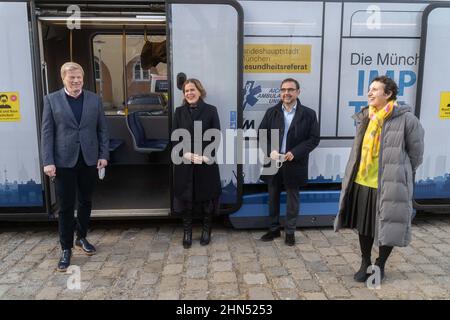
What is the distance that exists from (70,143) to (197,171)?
1.18 m

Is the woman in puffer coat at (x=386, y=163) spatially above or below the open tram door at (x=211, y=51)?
below

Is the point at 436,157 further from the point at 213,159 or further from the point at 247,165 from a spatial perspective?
the point at 213,159

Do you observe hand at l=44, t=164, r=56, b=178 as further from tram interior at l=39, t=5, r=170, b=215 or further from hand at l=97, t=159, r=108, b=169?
tram interior at l=39, t=5, r=170, b=215

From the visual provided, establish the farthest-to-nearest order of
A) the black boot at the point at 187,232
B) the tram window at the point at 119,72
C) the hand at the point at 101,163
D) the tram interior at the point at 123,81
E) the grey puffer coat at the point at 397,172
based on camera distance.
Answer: the tram window at the point at 119,72
the tram interior at the point at 123,81
the black boot at the point at 187,232
the hand at the point at 101,163
the grey puffer coat at the point at 397,172

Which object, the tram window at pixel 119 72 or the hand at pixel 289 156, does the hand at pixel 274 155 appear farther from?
the tram window at pixel 119 72

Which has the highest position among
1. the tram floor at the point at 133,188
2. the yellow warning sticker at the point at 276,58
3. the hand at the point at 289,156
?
the yellow warning sticker at the point at 276,58

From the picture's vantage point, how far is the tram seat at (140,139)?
240 inches

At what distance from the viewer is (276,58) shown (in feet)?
13.7

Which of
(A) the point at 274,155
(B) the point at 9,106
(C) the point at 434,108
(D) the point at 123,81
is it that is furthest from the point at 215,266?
(D) the point at 123,81

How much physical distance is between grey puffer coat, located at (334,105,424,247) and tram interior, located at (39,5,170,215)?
3.16 m

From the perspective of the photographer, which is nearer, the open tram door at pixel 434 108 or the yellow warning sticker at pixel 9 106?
the yellow warning sticker at pixel 9 106

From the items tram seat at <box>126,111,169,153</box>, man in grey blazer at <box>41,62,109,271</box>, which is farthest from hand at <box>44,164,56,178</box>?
tram seat at <box>126,111,169,153</box>

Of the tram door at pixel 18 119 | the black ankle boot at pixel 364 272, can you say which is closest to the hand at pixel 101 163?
the tram door at pixel 18 119

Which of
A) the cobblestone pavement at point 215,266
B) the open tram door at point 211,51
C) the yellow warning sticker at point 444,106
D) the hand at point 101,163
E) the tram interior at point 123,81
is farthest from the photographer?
the tram interior at point 123,81
